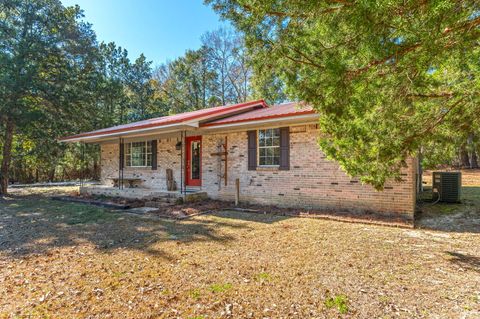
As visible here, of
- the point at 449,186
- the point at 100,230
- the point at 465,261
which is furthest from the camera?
the point at 449,186

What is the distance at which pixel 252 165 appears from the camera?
978 cm

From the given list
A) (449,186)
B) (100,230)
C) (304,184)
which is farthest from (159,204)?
(449,186)

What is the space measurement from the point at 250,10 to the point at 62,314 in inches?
154

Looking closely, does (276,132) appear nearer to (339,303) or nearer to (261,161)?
(261,161)

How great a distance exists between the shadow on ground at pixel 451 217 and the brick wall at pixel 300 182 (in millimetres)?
531

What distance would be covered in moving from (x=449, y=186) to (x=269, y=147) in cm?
632

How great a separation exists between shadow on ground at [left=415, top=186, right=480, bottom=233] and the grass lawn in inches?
15.1

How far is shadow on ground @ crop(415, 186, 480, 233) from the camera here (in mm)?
6523

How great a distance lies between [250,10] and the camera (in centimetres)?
355

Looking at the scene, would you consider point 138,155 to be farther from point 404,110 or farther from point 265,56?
point 404,110

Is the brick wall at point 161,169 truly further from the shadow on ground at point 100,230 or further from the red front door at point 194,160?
the shadow on ground at point 100,230

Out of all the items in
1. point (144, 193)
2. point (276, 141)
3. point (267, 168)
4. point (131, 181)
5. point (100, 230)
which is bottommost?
point (100, 230)

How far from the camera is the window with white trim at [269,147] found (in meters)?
9.34

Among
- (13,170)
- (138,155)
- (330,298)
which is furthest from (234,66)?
(330,298)
